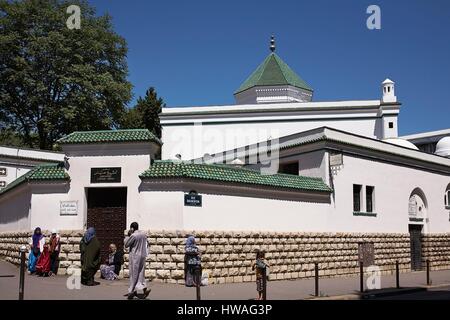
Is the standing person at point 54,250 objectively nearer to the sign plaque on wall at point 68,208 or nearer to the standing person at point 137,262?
the sign plaque on wall at point 68,208

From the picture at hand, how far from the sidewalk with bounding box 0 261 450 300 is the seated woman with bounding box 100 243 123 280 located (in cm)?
36

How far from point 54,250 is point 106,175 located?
8.99 ft

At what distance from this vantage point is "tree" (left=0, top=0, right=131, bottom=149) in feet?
119

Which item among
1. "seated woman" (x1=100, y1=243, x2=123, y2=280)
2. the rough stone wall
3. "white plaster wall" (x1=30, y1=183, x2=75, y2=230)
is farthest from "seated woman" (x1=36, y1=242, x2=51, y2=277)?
"seated woman" (x1=100, y1=243, x2=123, y2=280)

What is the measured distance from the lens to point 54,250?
50.3ft

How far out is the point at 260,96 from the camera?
35.2 meters

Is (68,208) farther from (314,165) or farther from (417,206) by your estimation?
(417,206)

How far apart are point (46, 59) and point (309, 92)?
19.1 meters

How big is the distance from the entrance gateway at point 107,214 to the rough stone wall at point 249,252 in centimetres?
67

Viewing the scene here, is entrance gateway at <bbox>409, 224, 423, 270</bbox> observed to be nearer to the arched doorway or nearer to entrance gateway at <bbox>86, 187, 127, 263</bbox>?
the arched doorway

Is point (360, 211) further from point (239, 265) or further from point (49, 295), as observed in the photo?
point (49, 295)

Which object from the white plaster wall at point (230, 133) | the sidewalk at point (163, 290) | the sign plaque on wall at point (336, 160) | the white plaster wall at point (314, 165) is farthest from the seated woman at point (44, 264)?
the white plaster wall at point (230, 133)

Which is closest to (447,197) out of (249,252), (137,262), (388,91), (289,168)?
(388,91)
